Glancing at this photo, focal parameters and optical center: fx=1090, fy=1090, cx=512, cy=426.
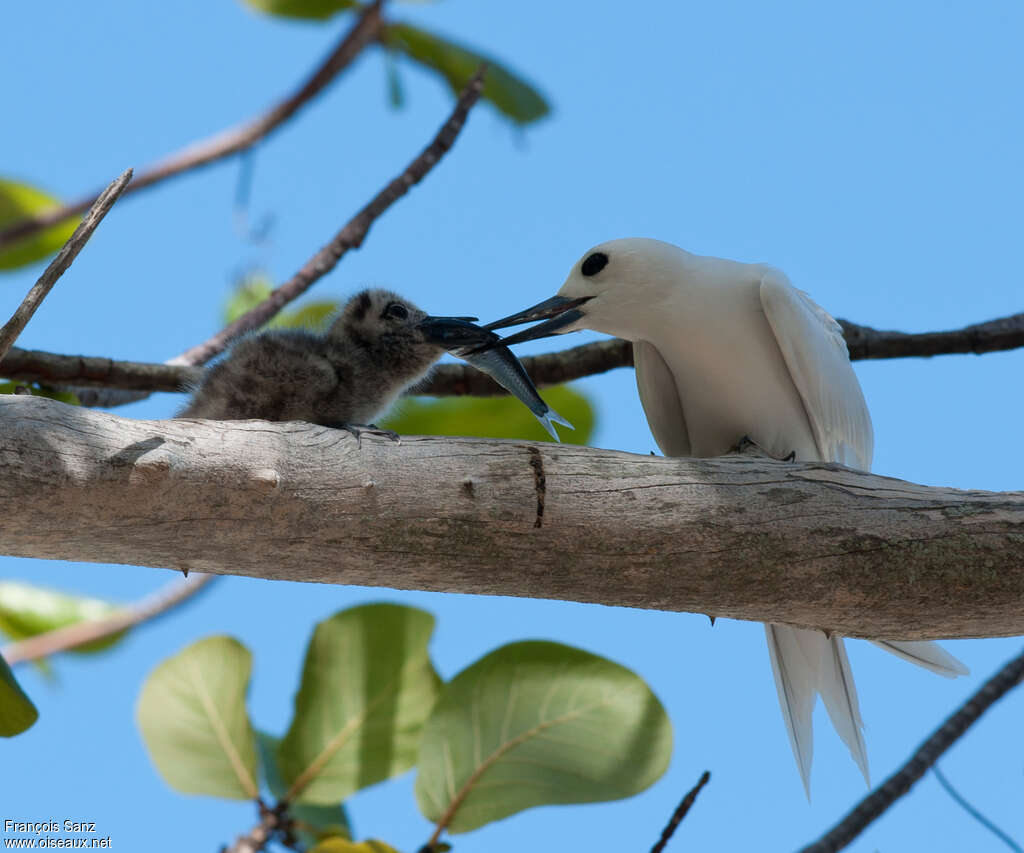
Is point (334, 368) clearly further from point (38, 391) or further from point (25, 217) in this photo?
point (25, 217)

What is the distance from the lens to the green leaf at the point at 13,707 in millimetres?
2074

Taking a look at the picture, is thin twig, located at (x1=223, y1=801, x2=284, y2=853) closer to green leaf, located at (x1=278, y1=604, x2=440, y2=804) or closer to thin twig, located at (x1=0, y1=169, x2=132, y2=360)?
green leaf, located at (x1=278, y1=604, x2=440, y2=804)

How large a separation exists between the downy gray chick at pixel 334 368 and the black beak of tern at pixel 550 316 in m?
0.43

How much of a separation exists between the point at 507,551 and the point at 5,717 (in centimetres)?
106

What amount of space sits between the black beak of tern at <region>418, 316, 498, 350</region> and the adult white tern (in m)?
0.48

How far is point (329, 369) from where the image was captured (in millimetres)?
2205

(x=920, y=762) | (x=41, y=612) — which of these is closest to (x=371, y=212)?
(x=41, y=612)

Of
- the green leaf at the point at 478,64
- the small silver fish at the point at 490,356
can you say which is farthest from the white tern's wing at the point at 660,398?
the green leaf at the point at 478,64

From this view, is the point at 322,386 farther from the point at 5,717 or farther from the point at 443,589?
the point at 5,717

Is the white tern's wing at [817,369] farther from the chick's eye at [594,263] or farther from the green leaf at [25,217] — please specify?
the green leaf at [25,217]

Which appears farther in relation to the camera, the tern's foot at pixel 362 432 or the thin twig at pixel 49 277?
the tern's foot at pixel 362 432

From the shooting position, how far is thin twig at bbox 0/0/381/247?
4039 mm

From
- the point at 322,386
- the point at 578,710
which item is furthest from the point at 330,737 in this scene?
the point at 322,386

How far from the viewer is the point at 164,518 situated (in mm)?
1816
